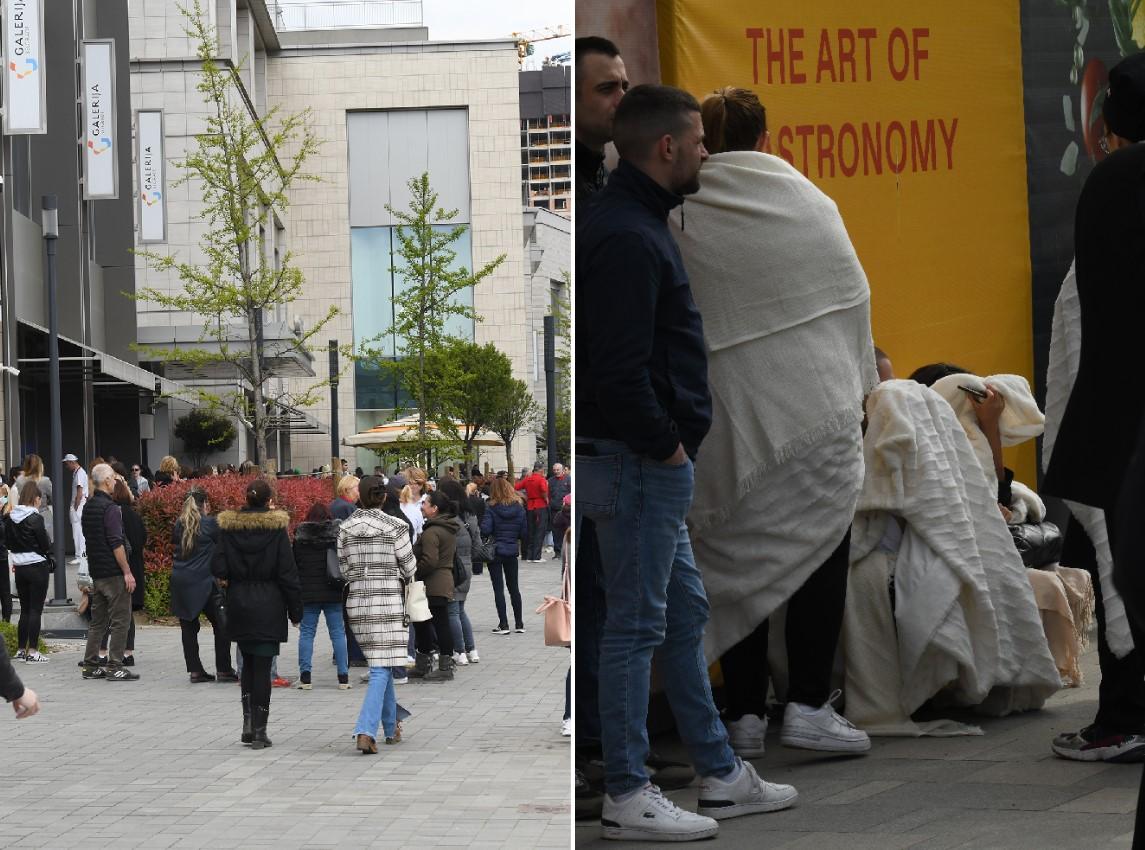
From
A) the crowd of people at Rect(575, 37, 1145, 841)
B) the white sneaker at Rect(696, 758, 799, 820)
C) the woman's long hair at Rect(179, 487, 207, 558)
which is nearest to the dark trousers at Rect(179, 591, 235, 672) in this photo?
the woman's long hair at Rect(179, 487, 207, 558)

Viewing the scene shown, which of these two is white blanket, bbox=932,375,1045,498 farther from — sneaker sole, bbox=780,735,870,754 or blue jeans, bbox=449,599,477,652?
blue jeans, bbox=449,599,477,652

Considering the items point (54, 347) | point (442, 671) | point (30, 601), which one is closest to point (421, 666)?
point (442, 671)

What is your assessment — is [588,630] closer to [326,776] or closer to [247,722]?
[326,776]

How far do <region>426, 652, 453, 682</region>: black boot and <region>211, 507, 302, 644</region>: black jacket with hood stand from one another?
498 mm

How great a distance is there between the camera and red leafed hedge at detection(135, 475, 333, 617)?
4.70m

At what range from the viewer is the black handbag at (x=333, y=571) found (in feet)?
17.8

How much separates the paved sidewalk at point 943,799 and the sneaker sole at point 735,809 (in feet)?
0.07

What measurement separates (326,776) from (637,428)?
1.75 m

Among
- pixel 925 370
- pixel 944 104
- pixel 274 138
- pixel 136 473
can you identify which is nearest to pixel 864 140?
pixel 944 104

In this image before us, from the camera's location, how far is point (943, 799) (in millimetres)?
3633

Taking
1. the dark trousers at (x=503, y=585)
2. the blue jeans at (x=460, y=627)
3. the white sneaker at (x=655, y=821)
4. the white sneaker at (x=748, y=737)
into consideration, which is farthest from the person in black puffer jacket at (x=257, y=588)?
the white sneaker at (x=655, y=821)

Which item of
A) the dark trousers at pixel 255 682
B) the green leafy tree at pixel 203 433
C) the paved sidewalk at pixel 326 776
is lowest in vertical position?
the paved sidewalk at pixel 326 776

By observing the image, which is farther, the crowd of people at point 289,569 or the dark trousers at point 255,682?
the dark trousers at point 255,682

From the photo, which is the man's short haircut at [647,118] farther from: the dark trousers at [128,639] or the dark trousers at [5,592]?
the dark trousers at [5,592]
